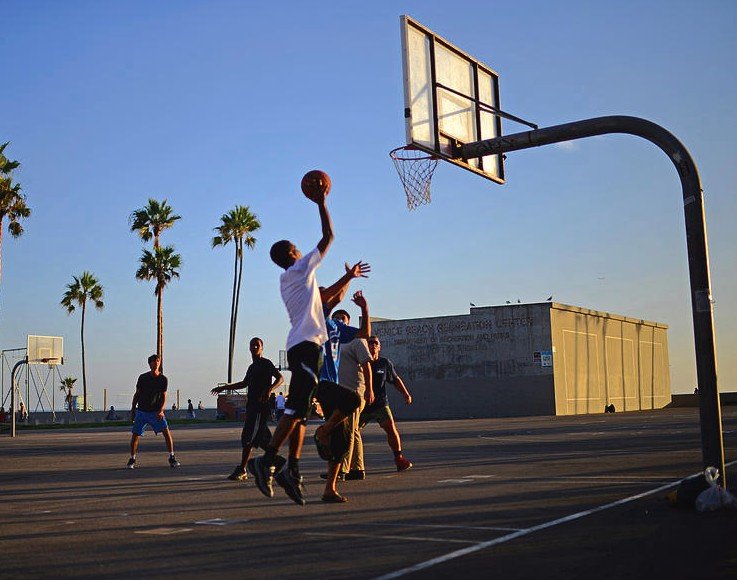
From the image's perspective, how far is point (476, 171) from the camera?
43.5 feet

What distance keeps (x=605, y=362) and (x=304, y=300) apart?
5521cm

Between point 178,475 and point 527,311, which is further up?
point 527,311

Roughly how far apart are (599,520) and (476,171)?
7031 mm

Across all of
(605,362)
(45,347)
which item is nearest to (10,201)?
(45,347)

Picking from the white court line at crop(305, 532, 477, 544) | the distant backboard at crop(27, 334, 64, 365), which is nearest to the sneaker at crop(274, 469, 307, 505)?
the white court line at crop(305, 532, 477, 544)

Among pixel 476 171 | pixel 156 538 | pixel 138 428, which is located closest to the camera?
pixel 156 538

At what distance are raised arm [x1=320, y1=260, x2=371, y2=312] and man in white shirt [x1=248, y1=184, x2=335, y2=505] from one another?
0.59 m

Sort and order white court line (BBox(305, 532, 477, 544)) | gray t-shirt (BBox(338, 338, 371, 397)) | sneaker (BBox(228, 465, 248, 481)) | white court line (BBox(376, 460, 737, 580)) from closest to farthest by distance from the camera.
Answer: white court line (BBox(376, 460, 737, 580)), white court line (BBox(305, 532, 477, 544)), gray t-shirt (BBox(338, 338, 371, 397)), sneaker (BBox(228, 465, 248, 481))

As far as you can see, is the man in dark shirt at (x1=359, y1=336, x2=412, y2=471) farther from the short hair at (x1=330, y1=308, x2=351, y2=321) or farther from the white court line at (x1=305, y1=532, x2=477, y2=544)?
the white court line at (x1=305, y1=532, x2=477, y2=544)

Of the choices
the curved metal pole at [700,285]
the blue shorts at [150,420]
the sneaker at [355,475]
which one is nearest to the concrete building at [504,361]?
the blue shorts at [150,420]

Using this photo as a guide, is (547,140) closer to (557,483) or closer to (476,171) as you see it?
(476,171)

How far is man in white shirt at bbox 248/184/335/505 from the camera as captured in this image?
745 centimetres

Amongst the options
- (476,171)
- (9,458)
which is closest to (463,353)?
(9,458)

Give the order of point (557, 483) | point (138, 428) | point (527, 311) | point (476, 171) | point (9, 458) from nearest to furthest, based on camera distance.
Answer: point (557, 483) → point (476, 171) → point (138, 428) → point (9, 458) → point (527, 311)
